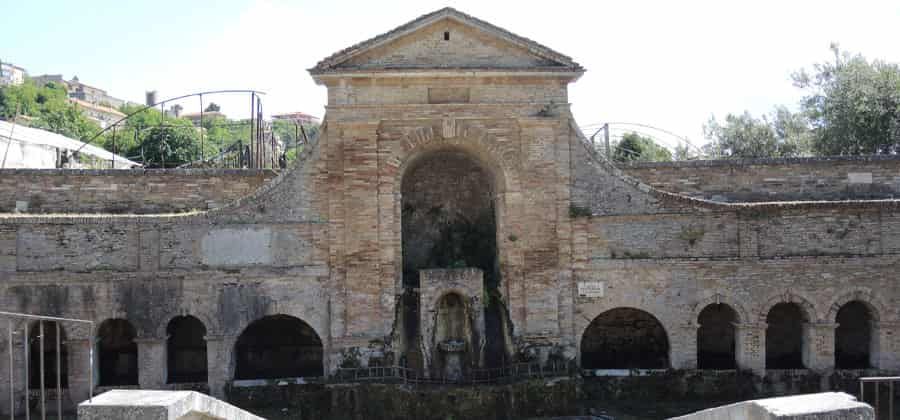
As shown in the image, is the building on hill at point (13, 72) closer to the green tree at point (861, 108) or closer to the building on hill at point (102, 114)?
the building on hill at point (102, 114)

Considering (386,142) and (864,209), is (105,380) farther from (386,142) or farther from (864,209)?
(864,209)

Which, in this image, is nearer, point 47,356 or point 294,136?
point 47,356

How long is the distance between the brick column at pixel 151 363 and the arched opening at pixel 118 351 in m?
2.71

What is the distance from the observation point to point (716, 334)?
69.2ft

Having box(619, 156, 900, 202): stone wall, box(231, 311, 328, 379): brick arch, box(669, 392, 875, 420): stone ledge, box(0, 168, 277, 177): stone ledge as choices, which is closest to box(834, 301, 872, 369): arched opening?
box(619, 156, 900, 202): stone wall

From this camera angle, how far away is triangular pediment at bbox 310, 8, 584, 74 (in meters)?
17.9

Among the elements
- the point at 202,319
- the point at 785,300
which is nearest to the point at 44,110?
the point at 202,319

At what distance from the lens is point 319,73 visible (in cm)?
1767

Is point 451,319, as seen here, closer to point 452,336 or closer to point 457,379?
point 452,336

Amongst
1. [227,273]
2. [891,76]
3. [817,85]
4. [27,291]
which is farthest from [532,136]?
[817,85]

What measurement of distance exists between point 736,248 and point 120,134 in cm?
4622

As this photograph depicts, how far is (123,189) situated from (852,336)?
813 inches

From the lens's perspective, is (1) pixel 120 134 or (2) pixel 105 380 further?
(1) pixel 120 134

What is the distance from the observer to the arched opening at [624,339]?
843 inches
